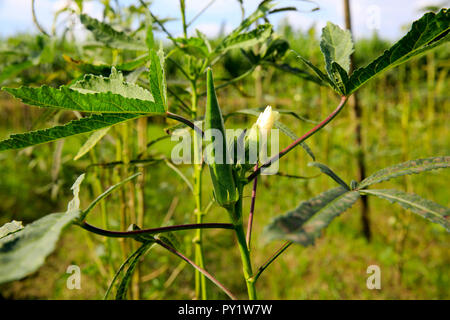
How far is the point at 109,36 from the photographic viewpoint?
0.49 meters

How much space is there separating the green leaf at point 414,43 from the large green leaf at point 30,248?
29 cm

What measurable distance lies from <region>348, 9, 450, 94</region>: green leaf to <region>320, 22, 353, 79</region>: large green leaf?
0.04 metres

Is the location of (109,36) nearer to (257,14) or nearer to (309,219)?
(257,14)

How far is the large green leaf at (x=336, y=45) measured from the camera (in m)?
0.35

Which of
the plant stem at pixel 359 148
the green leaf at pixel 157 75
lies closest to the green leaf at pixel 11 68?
the green leaf at pixel 157 75

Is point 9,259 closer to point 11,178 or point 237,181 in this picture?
point 237,181

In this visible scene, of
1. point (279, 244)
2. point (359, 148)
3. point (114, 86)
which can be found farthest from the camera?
point (279, 244)

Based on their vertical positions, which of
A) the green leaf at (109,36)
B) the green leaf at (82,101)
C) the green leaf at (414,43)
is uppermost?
the green leaf at (109,36)

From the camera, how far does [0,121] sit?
5820 millimetres

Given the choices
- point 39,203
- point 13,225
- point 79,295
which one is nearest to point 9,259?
point 13,225

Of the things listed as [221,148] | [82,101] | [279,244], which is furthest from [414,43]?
[279,244]

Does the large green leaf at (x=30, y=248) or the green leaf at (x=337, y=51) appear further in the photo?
the green leaf at (x=337, y=51)

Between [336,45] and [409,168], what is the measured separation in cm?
17

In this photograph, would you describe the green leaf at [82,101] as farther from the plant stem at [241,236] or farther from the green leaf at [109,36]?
the green leaf at [109,36]
